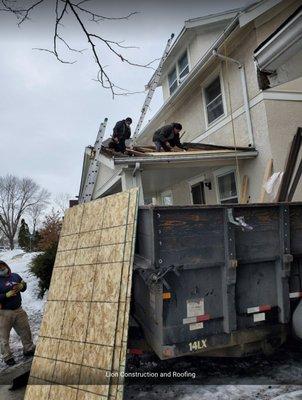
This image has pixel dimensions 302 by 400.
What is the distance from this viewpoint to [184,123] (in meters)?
12.3

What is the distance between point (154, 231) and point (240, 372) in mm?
1953

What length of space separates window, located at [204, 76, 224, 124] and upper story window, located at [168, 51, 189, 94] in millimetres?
2378

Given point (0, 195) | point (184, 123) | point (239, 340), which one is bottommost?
point (239, 340)

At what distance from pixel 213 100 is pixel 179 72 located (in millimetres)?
3453

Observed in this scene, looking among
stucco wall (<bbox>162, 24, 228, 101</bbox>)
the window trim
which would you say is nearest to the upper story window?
stucco wall (<bbox>162, 24, 228, 101</bbox>)

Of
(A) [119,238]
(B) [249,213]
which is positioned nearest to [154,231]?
(A) [119,238]

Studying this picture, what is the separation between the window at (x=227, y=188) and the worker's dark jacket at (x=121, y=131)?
10.2 ft

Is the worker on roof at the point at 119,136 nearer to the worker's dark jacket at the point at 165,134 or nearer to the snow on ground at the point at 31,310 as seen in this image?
the worker's dark jacket at the point at 165,134

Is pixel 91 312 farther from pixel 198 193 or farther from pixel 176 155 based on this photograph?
pixel 198 193

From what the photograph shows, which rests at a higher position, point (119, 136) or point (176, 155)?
point (119, 136)

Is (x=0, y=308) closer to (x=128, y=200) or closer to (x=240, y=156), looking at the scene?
(x=128, y=200)

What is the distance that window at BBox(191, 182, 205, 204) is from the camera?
11.1m

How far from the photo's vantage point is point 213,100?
10297 mm

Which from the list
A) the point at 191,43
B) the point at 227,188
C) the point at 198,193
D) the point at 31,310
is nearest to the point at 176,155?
the point at 227,188
